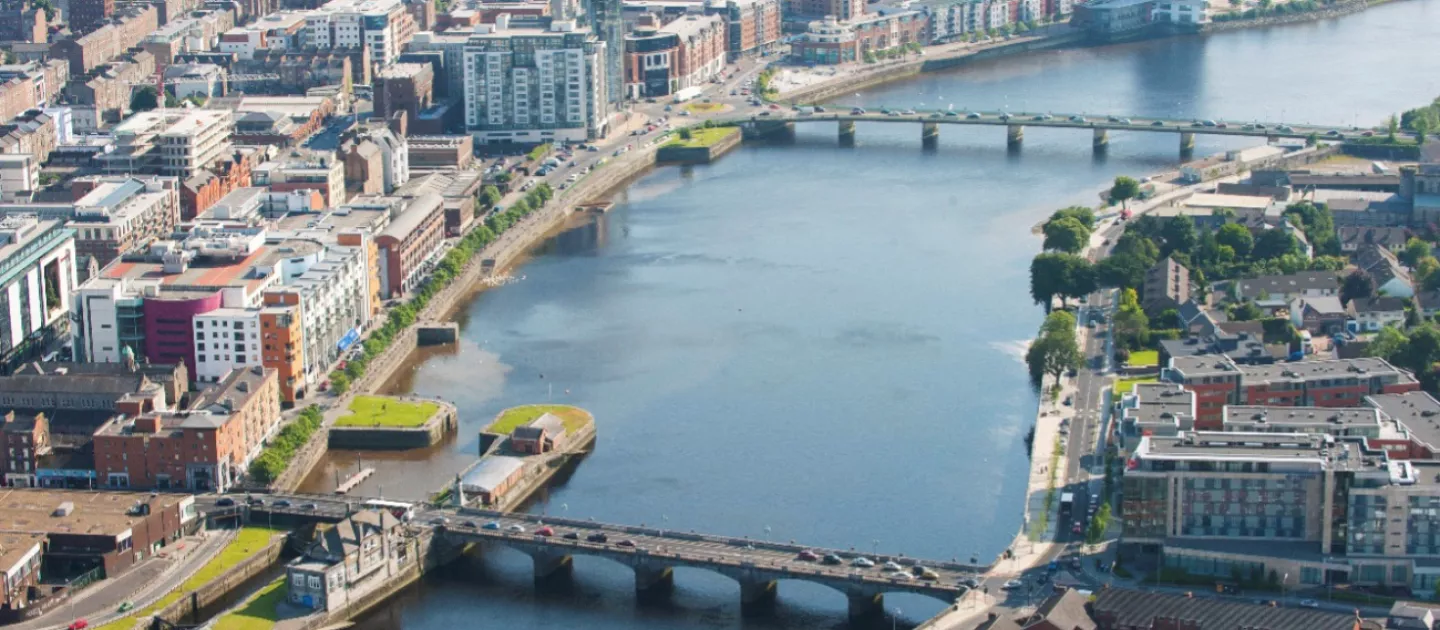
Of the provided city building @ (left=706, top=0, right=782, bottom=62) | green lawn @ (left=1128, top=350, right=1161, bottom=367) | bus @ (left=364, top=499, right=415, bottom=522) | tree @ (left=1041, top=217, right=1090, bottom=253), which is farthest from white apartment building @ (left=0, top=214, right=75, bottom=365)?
city building @ (left=706, top=0, right=782, bottom=62)

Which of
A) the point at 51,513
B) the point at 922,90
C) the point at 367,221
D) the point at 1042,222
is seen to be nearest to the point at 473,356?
the point at 367,221

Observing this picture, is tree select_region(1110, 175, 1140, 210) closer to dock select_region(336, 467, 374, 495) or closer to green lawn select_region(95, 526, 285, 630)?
dock select_region(336, 467, 374, 495)

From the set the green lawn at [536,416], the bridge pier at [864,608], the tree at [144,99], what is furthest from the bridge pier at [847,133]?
the bridge pier at [864,608]

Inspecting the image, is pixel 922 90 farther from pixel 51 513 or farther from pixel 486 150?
pixel 51 513

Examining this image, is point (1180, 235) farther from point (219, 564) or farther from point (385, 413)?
point (219, 564)

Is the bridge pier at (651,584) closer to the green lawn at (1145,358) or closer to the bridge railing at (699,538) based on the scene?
the bridge railing at (699,538)
